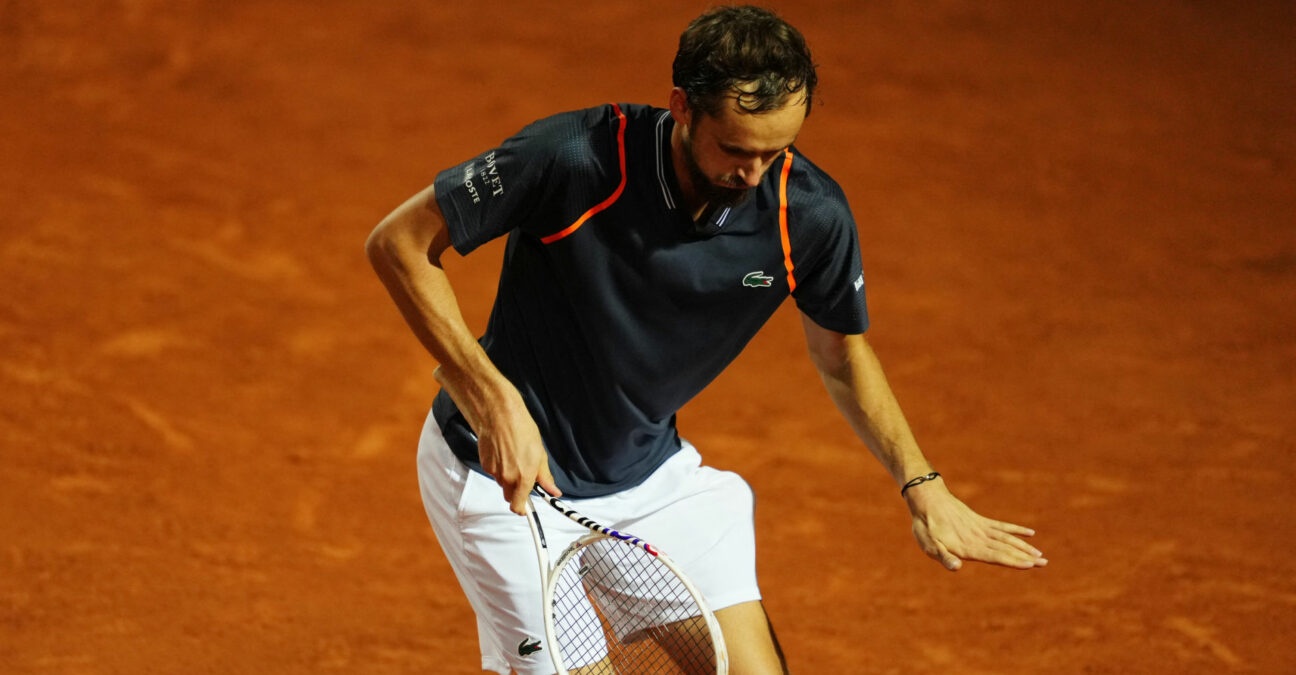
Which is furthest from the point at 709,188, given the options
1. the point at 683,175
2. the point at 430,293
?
the point at 430,293

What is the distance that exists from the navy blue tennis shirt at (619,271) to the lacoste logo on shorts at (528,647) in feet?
1.06

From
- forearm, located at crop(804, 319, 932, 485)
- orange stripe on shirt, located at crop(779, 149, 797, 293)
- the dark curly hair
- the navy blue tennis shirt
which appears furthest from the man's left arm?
the dark curly hair

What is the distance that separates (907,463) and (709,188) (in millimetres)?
773

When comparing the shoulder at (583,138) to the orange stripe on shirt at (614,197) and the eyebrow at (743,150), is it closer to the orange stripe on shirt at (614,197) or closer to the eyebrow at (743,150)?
the orange stripe on shirt at (614,197)

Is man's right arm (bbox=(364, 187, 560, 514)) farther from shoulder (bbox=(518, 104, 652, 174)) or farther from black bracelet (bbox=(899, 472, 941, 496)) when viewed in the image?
black bracelet (bbox=(899, 472, 941, 496))

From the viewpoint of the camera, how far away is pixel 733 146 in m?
2.48

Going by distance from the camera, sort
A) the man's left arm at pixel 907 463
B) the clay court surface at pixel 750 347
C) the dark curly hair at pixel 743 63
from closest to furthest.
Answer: the dark curly hair at pixel 743 63, the man's left arm at pixel 907 463, the clay court surface at pixel 750 347

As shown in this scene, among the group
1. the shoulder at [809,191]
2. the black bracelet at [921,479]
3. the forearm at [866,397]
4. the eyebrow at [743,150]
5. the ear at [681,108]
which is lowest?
the black bracelet at [921,479]

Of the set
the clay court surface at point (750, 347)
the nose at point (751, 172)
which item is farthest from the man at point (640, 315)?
the clay court surface at point (750, 347)

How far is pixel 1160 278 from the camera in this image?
19.9ft

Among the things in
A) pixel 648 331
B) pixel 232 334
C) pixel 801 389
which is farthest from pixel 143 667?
pixel 801 389

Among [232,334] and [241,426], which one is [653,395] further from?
[232,334]

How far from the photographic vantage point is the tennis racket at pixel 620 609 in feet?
9.63

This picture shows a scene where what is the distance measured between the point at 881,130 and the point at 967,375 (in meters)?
1.90
